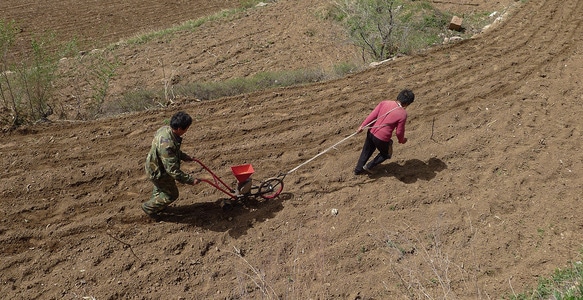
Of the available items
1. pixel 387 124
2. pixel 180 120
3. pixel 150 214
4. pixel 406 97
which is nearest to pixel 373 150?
pixel 387 124

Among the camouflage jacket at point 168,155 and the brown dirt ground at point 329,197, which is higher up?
the camouflage jacket at point 168,155

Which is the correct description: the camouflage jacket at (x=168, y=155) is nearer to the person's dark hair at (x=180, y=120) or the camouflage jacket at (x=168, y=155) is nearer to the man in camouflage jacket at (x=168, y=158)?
the man in camouflage jacket at (x=168, y=158)

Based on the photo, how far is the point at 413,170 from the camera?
23.2ft

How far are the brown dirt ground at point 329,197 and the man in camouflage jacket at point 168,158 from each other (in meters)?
0.66

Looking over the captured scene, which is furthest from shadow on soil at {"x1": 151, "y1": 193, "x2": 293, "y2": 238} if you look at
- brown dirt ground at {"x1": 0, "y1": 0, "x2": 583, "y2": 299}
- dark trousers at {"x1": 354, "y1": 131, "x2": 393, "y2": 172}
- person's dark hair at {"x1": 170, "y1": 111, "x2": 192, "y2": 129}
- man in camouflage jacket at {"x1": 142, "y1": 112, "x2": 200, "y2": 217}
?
person's dark hair at {"x1": 170, "y1": 111, "x2": 192, "y2": 129}

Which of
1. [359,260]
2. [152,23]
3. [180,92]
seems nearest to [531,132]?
[359,260]

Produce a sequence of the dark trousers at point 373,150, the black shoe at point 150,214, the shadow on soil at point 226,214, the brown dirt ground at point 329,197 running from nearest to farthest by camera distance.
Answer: the brown dirt ground at point 329,197 → the black shoe at point 150,214 → the shadow on soil at point 226,214 → the dark trousers at point 373,150

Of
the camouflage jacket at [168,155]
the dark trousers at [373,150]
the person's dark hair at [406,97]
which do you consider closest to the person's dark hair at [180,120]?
the camouflage jacket at [168,155]

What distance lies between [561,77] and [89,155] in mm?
9857

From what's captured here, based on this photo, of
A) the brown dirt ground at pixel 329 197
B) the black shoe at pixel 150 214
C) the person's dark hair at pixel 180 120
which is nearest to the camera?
the person's dark hair at pixel 180 120

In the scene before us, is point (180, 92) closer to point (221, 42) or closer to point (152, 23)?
point (221, 42)

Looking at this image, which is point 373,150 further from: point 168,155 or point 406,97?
point 168,155

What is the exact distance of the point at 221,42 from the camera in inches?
608

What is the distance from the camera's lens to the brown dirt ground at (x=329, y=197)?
5289 mm
